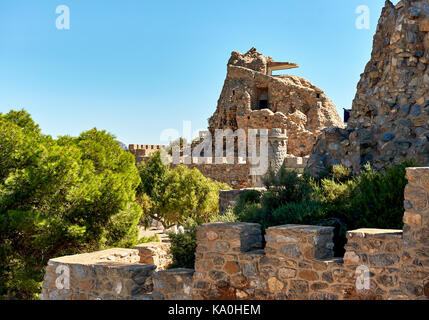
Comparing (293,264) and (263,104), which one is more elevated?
(263,104)

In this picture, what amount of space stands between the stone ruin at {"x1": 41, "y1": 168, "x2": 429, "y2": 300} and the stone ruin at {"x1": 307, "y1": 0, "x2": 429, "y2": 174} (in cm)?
466

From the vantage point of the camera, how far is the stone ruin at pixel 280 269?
14.2 feet

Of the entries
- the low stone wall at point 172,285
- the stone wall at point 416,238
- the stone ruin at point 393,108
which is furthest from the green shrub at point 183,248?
the stone ruin at point 393,108

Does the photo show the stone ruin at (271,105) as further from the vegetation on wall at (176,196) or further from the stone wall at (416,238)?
the stone wall at (416,238)

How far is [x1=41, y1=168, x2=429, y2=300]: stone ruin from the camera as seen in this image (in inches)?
170

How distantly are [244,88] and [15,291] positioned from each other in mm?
32733

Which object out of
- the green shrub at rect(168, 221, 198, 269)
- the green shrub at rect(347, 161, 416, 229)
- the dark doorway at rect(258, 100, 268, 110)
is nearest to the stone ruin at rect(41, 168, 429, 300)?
the green shrub at rect(168, 221, 198, 269)

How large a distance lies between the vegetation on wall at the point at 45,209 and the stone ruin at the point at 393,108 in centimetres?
559

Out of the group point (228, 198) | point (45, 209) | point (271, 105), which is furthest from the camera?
point (271, 105)

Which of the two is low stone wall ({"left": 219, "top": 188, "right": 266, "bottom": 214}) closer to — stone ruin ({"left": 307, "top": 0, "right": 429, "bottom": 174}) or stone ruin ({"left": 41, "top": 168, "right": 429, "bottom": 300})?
stone ruin ({"left": 307, "top": 0, "right": 429, "bottom": 174})

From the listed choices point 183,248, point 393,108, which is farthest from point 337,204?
point 393,108

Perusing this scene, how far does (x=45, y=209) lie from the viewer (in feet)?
34.2

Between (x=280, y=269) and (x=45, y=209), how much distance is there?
7.27m

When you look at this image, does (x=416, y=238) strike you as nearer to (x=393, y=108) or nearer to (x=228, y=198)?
(x=393, y=108)
